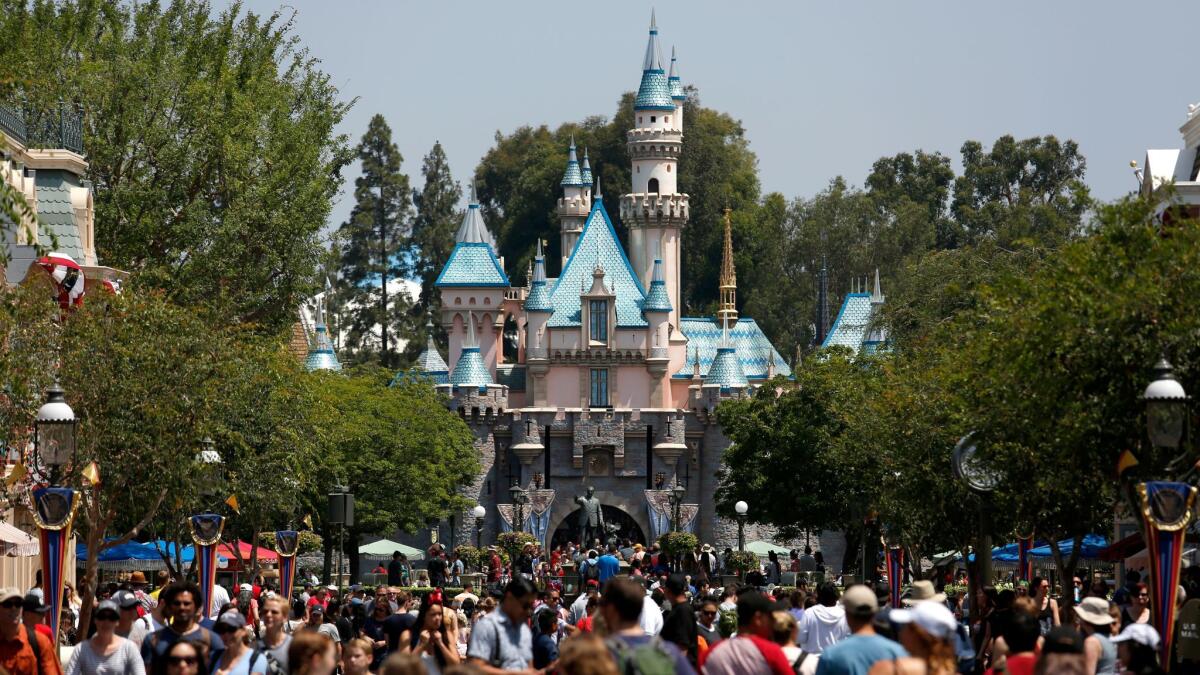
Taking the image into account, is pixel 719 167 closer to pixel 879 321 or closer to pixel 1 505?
pixel 879 321

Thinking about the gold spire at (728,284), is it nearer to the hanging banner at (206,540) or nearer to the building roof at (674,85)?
the building roof at (674,85)

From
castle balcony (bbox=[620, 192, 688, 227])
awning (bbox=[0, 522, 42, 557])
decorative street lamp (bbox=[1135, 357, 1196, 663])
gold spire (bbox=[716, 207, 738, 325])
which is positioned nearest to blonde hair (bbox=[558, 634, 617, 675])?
decorative street lamp (bbox=[1135, 357, 1196, 663])

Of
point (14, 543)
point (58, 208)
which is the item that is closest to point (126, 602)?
point (14, 543)

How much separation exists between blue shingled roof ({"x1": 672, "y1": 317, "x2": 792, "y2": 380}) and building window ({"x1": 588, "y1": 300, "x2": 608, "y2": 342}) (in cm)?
431

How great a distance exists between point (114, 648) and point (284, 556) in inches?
848

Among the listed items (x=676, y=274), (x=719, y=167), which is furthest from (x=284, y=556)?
(x=719, y=167)

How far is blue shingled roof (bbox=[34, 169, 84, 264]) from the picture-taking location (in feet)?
131

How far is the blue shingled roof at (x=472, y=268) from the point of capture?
349 ft

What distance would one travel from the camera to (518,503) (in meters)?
89.2

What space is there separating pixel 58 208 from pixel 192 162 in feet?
22.8

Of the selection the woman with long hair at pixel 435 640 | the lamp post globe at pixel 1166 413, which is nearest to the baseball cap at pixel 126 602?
the woman with long hair at pixel 435 640

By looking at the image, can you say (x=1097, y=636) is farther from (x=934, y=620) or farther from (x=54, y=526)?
(x=54, y=526)

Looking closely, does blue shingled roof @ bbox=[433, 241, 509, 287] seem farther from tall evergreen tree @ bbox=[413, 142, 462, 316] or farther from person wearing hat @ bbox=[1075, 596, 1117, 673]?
person wearing hat @ bbox=[1075, 596, 1117, 673]

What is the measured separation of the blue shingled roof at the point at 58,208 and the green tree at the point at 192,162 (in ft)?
12.6
